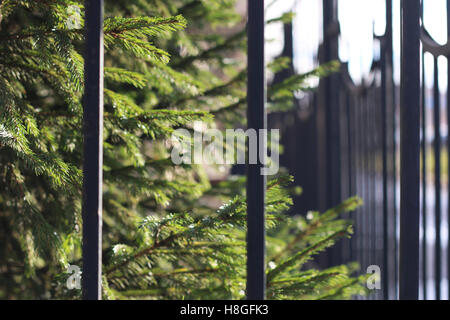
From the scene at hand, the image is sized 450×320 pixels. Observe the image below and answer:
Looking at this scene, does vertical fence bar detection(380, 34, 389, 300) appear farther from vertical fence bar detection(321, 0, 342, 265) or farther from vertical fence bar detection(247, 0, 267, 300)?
vertical fence bar detection(247, 0, 267, 300)

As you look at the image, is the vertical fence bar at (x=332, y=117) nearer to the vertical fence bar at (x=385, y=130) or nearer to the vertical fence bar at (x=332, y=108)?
the vertical fence bar at (x=332, y=108)

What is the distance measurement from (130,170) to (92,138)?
777 millimetres

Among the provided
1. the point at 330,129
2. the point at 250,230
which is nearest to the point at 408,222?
the point at 250,230

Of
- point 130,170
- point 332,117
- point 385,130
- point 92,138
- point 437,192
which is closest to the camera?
point 92,138

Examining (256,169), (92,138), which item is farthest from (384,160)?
(92,138)

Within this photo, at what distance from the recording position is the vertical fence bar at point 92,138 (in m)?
1.07

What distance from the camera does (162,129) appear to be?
135 centimetres

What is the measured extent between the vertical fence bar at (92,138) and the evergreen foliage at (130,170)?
9 centimetres

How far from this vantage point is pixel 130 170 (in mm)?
1839

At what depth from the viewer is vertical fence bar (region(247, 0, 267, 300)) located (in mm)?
1070

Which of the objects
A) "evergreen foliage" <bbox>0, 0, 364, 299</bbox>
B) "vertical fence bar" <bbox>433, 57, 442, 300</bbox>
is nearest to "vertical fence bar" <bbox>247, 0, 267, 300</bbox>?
"evergreen foliage" <bbox>0, 0, 364, 299</bbox>

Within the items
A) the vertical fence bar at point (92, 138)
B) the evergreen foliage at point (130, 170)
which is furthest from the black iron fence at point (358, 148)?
the evergreen foliage at point (130, 170)

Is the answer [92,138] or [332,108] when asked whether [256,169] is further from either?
[332,108]
